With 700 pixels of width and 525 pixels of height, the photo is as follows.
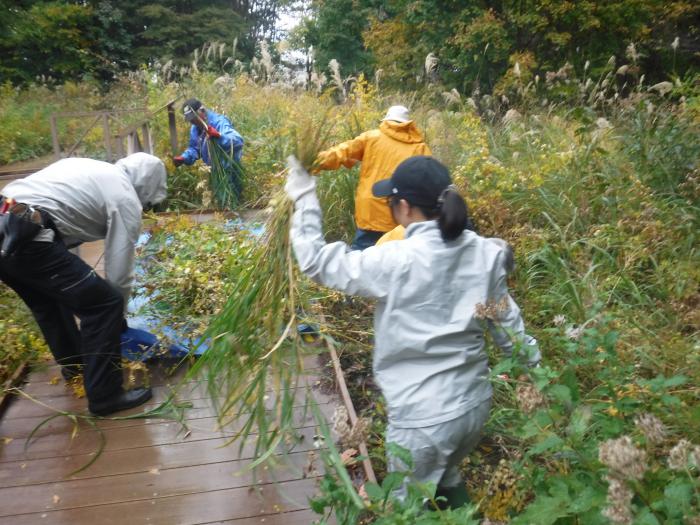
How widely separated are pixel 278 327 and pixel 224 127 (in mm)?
4481

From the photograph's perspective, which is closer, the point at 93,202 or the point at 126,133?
the point at 93,202

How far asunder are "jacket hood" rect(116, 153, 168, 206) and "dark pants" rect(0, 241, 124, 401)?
22.0 inches

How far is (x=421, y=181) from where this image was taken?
2146 millimetres

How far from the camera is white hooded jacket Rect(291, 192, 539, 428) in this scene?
203 centimetres

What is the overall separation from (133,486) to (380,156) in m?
2.51

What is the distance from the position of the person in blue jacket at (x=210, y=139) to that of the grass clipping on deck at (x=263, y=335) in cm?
402

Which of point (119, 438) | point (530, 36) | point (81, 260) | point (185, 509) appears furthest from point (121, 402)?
point (530, 36)

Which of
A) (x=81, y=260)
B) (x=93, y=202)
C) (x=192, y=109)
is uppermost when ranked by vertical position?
(x=93, y=202)

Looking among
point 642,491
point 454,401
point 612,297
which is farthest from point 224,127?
point 642,491

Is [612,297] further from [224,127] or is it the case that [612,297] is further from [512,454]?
[224,127]

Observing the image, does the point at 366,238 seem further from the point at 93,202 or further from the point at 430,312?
the point at 430,312

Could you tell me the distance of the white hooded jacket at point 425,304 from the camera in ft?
6.65

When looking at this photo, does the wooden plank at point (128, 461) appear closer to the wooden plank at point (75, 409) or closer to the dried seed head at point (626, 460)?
the wooden plank at point (75, 409)

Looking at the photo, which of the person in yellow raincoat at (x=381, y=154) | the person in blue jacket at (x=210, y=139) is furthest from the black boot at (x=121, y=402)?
the person in blue jacket at (x=210, y=139)
